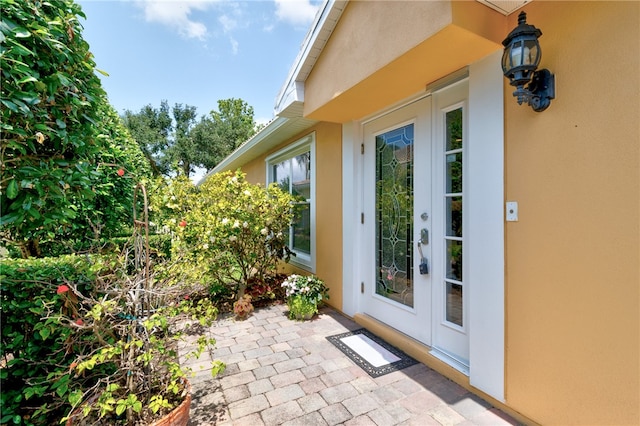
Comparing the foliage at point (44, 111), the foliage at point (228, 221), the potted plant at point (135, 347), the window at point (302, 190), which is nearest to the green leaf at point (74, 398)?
the potted plant at point (135, 347)

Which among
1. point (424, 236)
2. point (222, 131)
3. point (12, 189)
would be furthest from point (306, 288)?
point (222, 131)

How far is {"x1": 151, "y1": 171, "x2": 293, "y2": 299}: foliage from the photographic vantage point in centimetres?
450

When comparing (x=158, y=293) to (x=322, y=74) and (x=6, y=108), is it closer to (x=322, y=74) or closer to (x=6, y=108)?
(x=6, y=108)

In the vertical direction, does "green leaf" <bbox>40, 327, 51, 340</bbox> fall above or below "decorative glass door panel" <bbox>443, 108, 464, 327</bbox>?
below

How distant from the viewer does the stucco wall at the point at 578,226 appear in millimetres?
1602

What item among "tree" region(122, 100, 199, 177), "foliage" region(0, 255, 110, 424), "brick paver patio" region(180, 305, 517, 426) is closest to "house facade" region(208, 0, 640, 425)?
"brick paver patio" region(180, 305, 517, 426)

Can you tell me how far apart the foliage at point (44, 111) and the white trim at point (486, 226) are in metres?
2.82

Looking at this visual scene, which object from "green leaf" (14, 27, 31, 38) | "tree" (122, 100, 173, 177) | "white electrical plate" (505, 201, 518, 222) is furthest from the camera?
"tree" (122, 100, 173, 177)

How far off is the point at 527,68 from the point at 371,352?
2.90 metres

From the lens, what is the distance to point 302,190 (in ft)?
19.4

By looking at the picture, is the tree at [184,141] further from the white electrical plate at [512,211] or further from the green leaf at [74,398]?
the white electrical plate at [512,211]

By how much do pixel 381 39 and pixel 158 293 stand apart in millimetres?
2709

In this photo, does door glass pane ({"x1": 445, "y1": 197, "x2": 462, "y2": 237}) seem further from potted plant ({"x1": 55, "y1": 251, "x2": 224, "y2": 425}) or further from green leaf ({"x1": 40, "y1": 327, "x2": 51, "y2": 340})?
green leaf ({"x1": 40, "y1": 327, "x2": 51, "y2": 340})

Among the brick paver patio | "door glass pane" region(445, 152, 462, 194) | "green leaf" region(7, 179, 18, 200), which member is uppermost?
"door glass pane" region(445, 152, 462, 194)
